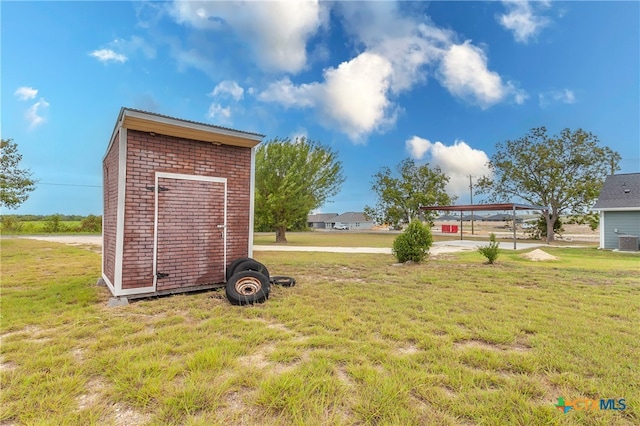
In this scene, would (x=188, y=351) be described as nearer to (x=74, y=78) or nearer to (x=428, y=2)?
(x=74, y=78)

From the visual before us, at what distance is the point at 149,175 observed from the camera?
16.5ft

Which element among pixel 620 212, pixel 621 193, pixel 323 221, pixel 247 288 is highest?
A: pixel 621 193

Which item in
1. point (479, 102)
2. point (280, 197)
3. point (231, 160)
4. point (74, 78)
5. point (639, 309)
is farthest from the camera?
point (280, 197)

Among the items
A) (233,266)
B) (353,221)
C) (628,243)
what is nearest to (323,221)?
(353,221)

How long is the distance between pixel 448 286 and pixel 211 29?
496 inches

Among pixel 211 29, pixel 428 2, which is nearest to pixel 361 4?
pixel 428 2

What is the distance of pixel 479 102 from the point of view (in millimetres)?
18359

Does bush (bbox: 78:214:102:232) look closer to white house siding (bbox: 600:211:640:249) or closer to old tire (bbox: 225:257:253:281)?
old tire (bbox: 225:257:253:281)

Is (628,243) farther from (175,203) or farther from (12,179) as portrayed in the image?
(12,179)

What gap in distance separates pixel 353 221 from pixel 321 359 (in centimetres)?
6888

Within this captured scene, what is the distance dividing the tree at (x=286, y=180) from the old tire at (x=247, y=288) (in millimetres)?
15175

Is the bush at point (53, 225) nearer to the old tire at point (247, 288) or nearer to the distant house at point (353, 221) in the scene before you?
the old tire at point (247, 288)

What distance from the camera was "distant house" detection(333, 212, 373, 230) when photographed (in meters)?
69.2
